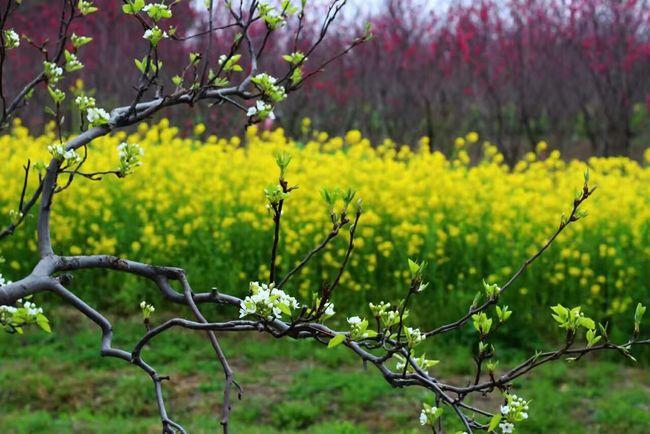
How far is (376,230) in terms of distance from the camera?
6.86 metres

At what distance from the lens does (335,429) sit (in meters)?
4.60

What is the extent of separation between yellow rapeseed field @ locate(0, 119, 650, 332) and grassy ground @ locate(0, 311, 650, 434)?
1.76 ft

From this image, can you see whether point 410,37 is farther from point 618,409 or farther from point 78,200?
point 618,409

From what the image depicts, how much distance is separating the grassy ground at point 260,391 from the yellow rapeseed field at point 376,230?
1.76 feet

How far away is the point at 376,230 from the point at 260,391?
1.91m

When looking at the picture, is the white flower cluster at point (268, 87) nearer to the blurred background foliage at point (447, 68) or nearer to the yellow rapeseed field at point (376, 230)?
the yellow rapeseed field at point (376, 230)

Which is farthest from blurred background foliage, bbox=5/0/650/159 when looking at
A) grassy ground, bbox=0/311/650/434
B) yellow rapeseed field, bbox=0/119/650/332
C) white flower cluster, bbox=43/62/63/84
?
Result: white flower cluster, bbox=43/62/63/84

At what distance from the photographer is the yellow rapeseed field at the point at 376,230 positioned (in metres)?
6.28

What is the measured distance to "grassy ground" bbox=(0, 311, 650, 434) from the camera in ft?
15.9

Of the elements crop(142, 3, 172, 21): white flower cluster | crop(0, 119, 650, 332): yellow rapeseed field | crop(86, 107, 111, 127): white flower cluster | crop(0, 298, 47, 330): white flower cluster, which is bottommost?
crop(0, 298, 47, 330): white flower cluster

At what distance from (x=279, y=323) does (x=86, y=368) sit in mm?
4195

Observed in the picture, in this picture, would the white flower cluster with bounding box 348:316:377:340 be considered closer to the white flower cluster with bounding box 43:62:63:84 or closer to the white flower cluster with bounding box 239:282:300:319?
the white flower cluster with bounding box 239:282:300:319

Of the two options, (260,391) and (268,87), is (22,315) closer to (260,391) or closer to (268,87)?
(268,87)

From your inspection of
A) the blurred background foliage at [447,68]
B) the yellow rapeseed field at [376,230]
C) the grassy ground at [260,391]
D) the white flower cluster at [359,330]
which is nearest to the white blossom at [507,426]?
the white flower cluster at [359,330]
